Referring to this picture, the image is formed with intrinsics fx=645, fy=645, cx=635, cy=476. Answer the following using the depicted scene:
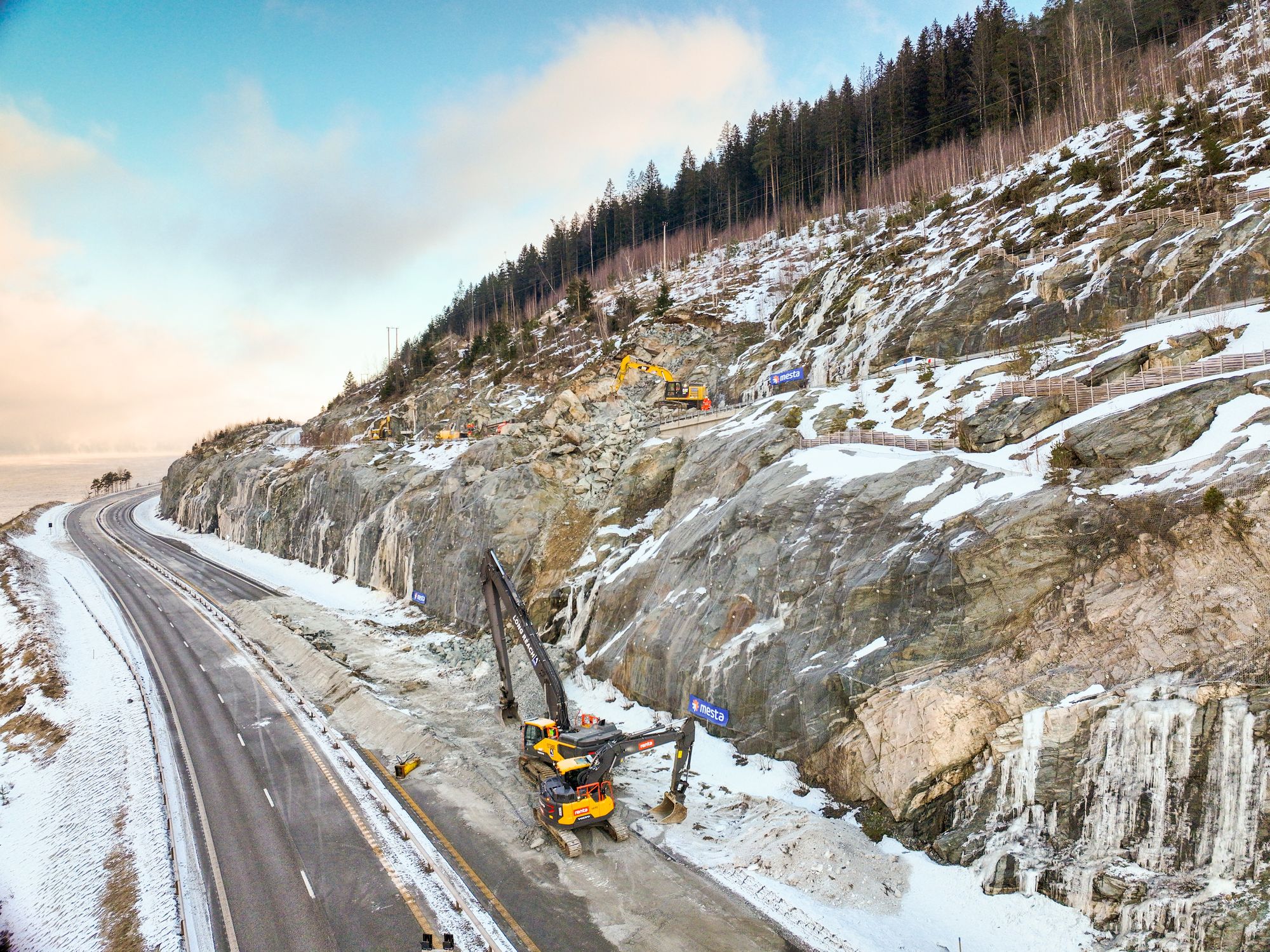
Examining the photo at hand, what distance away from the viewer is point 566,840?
17.8m

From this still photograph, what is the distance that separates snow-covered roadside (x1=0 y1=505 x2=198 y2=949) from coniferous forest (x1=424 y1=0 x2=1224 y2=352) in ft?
237

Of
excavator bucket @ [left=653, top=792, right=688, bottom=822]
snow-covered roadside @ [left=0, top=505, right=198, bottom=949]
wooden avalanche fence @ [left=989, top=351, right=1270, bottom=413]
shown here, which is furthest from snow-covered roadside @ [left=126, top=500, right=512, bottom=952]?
wooden avalanche fence @ [left=989, top=351, right=1270, bottom=413]

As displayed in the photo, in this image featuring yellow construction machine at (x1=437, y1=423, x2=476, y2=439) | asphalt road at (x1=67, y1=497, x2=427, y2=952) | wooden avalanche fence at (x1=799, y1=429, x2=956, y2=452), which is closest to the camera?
asphalt road at (x1=67, y1=497, x2=427, y2=952)

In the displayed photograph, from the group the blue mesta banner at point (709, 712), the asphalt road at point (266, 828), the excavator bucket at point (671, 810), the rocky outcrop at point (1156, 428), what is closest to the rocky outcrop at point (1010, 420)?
the rocky outcrop at point (1156, 428)

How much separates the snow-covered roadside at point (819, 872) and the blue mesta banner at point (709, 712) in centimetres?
68

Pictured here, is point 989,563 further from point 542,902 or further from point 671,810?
point 542,902

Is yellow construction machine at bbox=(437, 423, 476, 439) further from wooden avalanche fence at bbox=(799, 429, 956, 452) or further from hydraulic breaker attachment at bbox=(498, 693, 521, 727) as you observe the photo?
wooden avalanche fence at bbox=(799, 429, 956, 452)

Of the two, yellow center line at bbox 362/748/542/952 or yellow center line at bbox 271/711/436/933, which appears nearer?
yellow center line at bbox 362/748/542/952

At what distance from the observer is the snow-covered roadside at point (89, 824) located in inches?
623

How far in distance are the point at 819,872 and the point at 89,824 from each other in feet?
73.9

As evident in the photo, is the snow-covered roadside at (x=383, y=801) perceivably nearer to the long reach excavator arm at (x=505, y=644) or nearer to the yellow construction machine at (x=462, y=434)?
the long reach excavator arm at (x=505, y=644)

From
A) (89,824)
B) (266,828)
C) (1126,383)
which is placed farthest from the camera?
(1126,383)

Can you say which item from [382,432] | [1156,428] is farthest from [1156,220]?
[382,432]

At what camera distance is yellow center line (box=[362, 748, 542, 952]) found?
47.9 ft
